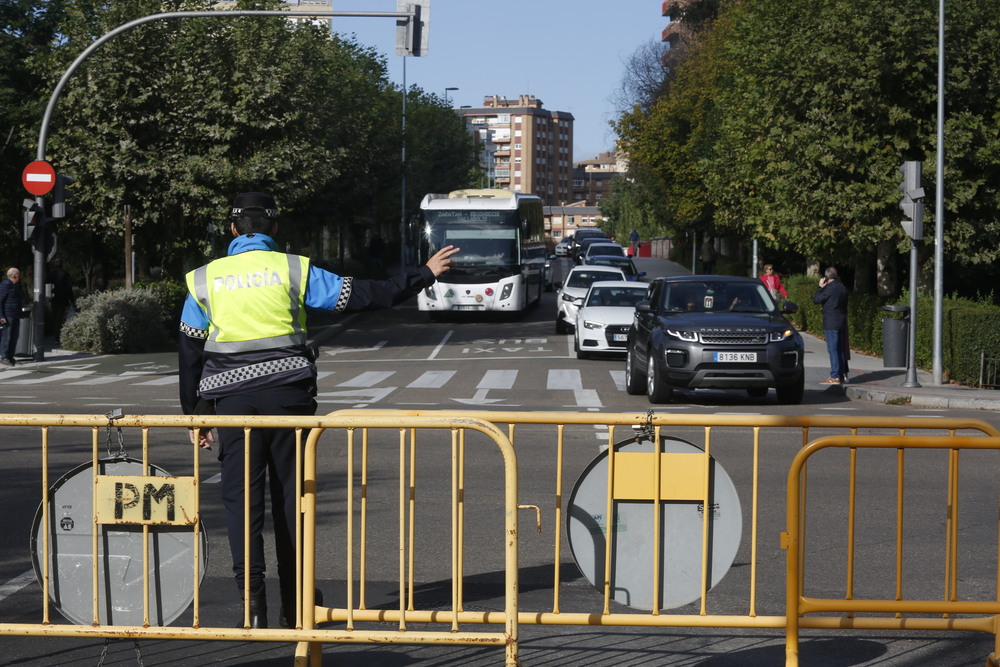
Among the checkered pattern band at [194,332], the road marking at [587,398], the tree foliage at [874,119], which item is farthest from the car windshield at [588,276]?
the checkered pattern band at [194,332]

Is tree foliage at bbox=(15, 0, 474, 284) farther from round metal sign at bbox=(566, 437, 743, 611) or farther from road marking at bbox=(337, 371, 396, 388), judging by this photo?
round metal sign at bbox=(566, 437, 743, 611)

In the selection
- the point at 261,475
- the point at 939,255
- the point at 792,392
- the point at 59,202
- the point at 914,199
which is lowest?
the point at 792,392

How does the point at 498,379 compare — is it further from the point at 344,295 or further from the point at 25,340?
the point at 344,295

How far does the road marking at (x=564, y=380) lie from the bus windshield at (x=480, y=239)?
12680 millimetres

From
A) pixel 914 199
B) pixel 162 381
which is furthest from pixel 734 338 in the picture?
pixel 162 381

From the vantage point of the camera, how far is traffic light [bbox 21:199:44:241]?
22.4 m

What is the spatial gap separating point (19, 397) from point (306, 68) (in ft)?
49.8

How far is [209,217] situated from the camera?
28.6 metres

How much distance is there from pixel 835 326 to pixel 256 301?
15697mm

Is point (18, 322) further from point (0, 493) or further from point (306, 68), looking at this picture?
point (0, 493)

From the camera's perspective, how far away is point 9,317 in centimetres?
2275

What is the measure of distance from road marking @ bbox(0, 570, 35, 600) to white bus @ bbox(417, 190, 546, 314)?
27.5m

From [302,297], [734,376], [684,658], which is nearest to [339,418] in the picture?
[302,297]

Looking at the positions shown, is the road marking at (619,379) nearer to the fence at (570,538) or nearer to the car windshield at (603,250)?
the fence at (570,538)
